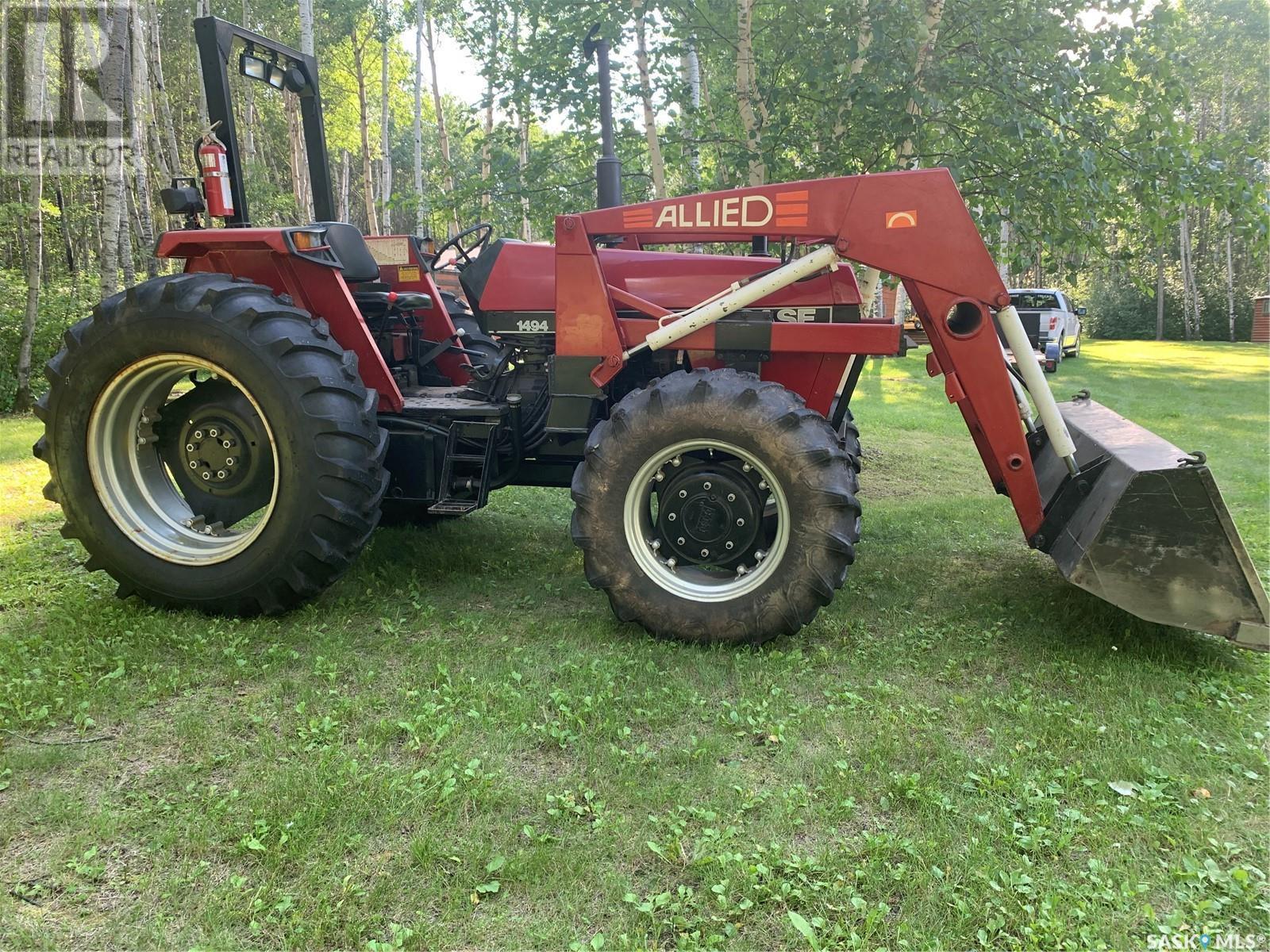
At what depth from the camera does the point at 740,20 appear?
6.72m

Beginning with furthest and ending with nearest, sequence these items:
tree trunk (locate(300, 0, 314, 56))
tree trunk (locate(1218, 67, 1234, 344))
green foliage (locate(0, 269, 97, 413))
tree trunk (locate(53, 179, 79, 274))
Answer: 1. tree trunk (locate(1218, 67, 1234, 344))
2. tree trunk (locate(53, 179, 79, 274))
3. tree trunk (locate(300, 0, 314, 56))
4. green foliage (locate(0, 269, 97, 413))

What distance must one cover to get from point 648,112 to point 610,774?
720cm

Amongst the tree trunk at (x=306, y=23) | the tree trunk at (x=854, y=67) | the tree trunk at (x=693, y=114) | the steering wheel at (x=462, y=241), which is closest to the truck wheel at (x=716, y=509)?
the steering wheel at (x=462, y=241)

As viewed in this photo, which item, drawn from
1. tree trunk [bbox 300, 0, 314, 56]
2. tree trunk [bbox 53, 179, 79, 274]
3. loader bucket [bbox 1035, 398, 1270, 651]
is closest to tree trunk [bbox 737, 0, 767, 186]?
loader bucket [bbox 1035, 398, 1270, 651]

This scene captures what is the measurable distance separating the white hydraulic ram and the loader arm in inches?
3.8

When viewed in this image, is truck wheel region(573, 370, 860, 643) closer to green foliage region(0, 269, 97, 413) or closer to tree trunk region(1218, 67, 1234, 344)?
green foliage region(0, 269, 97, 413)

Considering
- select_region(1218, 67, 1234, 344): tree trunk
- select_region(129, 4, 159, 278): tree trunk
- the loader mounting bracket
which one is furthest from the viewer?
select_region(1218, 67, 1234, 344): tree trunk

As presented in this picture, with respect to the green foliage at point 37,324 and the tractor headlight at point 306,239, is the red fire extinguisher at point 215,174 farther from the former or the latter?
the green foliage at point 37,324

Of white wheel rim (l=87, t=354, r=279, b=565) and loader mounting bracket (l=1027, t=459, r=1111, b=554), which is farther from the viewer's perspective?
white wheel rim (l=87, t=354, r=279, b=565)

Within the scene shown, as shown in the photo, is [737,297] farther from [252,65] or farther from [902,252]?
[252,65]

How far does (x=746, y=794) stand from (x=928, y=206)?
2.40 m

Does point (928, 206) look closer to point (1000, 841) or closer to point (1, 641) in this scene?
point (1000, 841)

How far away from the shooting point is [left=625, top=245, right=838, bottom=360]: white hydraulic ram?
362 centimetres

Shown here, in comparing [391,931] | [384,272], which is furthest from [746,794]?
[384,272]
